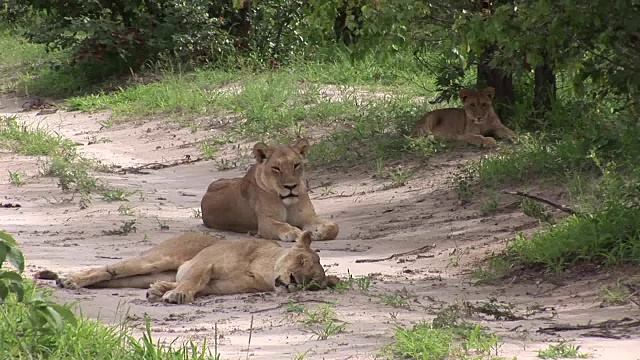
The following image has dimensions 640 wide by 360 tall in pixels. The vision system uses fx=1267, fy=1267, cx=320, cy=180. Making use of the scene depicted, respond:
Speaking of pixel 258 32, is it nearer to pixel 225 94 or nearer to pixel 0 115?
pixel 225 94

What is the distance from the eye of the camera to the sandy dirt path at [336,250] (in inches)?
216

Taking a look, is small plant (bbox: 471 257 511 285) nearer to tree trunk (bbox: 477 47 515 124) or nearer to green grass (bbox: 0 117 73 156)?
tree trunk (bbox: 477 47 515 124)

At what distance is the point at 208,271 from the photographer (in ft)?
21.9

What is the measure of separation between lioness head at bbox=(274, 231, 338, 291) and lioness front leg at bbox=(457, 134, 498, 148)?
16.5 ft

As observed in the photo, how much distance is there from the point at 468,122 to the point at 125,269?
5.53 m

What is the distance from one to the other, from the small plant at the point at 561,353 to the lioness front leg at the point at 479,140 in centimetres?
654

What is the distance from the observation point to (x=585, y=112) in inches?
447

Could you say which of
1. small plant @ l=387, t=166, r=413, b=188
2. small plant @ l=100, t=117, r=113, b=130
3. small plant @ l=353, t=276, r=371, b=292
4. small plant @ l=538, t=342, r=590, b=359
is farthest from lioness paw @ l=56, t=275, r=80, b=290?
small plant @ l=100, t=117, r=113, b=130

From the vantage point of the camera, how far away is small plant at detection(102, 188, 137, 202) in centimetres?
1040

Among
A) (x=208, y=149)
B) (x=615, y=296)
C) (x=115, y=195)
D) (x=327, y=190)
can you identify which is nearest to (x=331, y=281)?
(x=615, y=296)

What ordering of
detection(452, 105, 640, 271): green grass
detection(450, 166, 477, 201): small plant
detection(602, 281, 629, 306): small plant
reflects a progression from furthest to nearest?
1. detection(450, 166, 477, 201): small plant
2. detection(452, 105, 640, 271): green grass
3. detection(602, 281, 629, 306): small plant

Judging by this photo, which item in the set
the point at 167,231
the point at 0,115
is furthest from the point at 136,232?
the point at 0,115

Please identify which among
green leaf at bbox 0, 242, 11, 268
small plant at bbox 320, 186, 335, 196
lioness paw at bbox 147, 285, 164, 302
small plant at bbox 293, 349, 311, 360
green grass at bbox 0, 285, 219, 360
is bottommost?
small plant at bbox 320, 186, 335, 196

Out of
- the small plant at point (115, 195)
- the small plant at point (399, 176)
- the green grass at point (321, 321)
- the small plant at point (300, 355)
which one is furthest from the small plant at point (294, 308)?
the small plant at point (399, 176)
